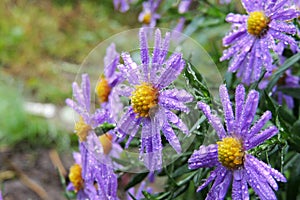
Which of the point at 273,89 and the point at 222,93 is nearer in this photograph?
the point at 222,93

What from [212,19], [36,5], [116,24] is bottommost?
[212,19]

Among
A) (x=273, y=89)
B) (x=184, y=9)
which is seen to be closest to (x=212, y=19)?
(x=184, y=9)

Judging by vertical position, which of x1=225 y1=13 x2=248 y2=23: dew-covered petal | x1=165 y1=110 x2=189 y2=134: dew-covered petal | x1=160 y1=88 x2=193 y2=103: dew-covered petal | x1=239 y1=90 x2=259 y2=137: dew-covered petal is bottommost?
x1=239 y1=90 x2=259 y2=137: dew-covered petal

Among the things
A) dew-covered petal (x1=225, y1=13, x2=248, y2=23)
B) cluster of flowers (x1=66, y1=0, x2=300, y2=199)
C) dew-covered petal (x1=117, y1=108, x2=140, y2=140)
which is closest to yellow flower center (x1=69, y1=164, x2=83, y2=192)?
cluster of flowers (x1=66, y1=0, x2=300, y2=199)

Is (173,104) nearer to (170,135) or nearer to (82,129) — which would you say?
(170,135)

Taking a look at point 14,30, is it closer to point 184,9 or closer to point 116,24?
point 116,24

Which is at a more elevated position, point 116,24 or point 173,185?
point 116,24

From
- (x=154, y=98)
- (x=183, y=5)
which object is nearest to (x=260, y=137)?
(x=154, y=98)

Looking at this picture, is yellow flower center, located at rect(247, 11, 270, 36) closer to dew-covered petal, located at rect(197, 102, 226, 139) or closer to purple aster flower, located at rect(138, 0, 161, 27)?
dew-covered petal, located at rect(197, 102, 226, 139)

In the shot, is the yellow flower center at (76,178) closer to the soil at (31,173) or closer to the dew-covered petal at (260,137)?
the dew-covered petal at (260,137)
